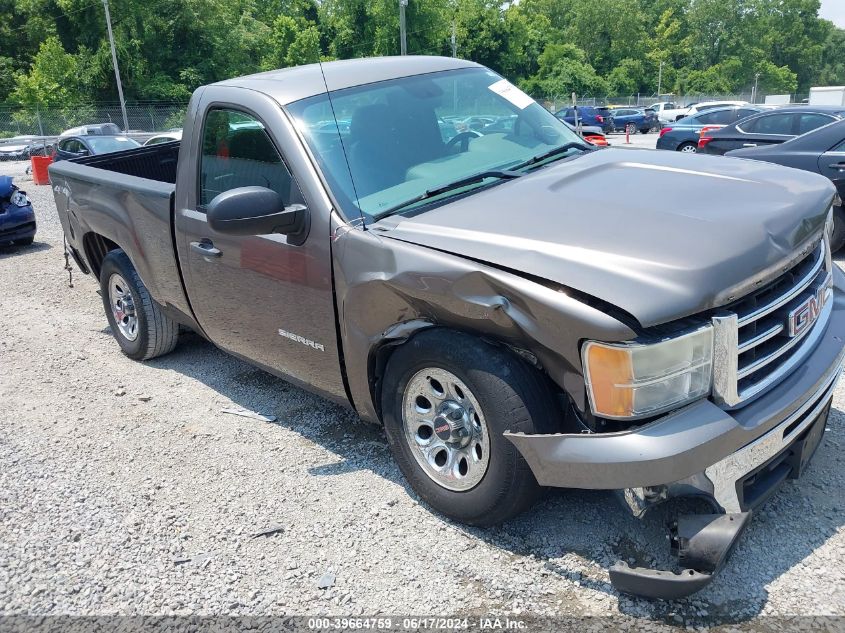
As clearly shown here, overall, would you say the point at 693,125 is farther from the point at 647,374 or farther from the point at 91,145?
the point at 647,374

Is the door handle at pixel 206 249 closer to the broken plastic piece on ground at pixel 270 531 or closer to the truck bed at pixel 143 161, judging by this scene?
the broken plastic piece on ground at pixel 270 531

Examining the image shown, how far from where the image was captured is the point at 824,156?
7441mm

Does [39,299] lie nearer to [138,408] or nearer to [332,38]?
[138,408]

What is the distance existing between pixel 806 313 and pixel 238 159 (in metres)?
2.83

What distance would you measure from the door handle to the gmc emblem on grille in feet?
9.00

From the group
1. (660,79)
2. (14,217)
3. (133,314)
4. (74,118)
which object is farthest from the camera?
(660,79)

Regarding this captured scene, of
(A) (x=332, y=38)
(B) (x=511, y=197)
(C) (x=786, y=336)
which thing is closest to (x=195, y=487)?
(B) (x=511, y=197)

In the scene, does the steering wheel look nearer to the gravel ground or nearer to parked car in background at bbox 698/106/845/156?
the gravel ground

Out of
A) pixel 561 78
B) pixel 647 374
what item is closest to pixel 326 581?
pixel 647 374

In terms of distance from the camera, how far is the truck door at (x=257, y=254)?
3.48 m

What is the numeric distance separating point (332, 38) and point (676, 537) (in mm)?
62294

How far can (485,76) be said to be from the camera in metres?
4.48

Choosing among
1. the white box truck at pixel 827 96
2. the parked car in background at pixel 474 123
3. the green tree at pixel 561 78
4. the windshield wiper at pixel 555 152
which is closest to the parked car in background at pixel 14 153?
the parked car in background at pixel 474 123

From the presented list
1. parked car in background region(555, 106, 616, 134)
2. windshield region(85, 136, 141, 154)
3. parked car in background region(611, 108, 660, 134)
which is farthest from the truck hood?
parked car in background region(611, 108, 660, 134)
